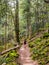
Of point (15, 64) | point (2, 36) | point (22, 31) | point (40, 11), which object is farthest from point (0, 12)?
point (22, 31)

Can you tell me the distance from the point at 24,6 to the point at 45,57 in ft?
60.2

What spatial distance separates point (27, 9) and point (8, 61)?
1861 cm

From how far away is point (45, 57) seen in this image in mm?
13367

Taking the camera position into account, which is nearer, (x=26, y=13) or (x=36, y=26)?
(x=26, y=13)

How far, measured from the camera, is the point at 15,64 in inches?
470

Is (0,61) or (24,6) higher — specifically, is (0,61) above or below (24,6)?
below

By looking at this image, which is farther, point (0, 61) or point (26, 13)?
point (26, 13)

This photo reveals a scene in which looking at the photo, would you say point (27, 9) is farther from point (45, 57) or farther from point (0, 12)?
point (45, 57)

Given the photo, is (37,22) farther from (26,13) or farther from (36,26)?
(26,13)

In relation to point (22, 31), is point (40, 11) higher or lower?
higher

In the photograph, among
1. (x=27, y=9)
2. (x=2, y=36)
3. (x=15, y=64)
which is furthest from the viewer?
(x=2, y=36)

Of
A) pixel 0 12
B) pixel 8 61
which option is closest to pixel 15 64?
pixel 8 61

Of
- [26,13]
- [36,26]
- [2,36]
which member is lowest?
[2,36]

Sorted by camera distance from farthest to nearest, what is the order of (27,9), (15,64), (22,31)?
(22,31) → (27,9) → (15,64)
